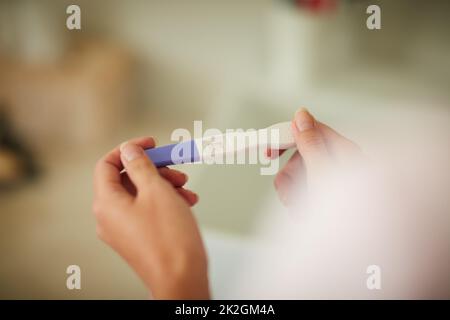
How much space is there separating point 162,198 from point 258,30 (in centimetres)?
128

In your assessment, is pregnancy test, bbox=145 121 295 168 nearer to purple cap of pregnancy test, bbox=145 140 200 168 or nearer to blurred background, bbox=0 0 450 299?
purple cap of pregnancy test, bbox=145 140 200 168

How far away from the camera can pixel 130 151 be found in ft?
1.71

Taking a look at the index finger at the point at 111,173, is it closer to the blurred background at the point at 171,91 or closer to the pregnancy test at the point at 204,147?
the pregnancy test at the point at 204,147

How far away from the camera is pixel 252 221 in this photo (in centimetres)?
81

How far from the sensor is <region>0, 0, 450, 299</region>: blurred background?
85 cm

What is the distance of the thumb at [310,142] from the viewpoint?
0.53 m

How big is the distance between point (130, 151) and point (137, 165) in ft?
0.10

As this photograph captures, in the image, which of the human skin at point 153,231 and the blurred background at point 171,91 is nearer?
the human skin at point 153,231

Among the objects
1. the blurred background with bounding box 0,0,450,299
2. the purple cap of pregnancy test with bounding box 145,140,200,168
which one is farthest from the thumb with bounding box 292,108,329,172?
the blurred background with bounding box 0,0,450,299

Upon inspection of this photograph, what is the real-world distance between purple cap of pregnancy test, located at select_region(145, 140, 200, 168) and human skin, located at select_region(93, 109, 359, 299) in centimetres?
2

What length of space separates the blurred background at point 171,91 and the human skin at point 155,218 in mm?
218

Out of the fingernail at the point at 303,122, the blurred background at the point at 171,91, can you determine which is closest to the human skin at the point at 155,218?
the fingernail at the point at 303,122

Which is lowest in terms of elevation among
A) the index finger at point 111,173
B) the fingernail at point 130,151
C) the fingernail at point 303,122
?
the index finger at point 111,173
